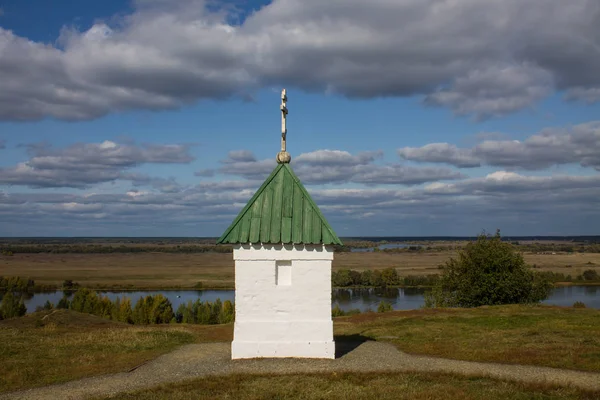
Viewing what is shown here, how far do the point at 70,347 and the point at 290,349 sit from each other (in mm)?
9600

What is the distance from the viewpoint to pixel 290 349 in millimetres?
14766

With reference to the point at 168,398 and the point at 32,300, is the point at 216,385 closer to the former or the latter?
the point at 168,398

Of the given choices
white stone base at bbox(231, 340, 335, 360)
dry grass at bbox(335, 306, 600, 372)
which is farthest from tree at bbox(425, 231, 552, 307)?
white stone base at bbox(231, 340, 335, 360)

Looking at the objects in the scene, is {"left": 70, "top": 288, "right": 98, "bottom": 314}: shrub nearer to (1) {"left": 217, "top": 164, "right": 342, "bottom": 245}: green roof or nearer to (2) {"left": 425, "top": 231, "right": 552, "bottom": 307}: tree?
(2) {"left": 425, "top": 231, "right": 552, "bottom": 307}: tree

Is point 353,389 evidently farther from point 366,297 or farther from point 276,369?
point 366,297

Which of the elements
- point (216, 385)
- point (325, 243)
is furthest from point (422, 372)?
point (216, 385)

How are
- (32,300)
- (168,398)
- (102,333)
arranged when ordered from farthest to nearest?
(32,300)
(102,333)
(168,398)

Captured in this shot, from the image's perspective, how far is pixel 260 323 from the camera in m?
14.8

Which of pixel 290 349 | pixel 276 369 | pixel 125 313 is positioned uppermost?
pixel 290 349

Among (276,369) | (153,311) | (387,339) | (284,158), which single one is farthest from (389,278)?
(276,369)

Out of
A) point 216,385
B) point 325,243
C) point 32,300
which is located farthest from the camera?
point 32,300

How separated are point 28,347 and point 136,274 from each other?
379 feet

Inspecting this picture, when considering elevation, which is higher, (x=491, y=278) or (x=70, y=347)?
(x=491, y=278)

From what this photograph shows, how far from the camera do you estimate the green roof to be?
14859 mm
